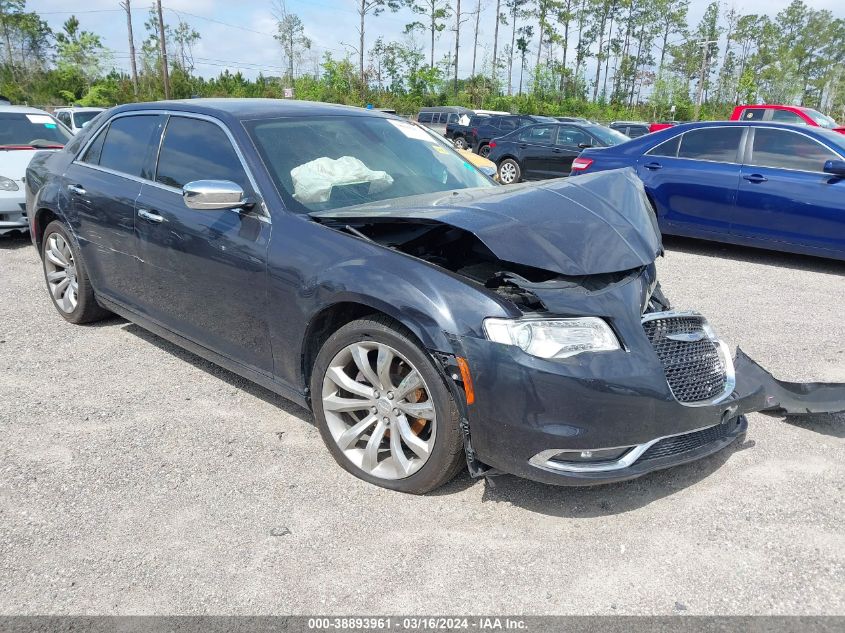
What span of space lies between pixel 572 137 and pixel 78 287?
449 inches

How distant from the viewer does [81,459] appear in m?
3.23

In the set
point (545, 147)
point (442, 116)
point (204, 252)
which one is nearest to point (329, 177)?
point (204, 252)

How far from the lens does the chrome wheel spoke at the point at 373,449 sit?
2932mm

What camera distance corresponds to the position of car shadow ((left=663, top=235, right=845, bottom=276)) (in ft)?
24.3

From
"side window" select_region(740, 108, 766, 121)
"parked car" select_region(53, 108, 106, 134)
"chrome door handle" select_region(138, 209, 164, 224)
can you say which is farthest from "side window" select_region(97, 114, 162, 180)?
"side window" select_region(740, 108, 766, 121)

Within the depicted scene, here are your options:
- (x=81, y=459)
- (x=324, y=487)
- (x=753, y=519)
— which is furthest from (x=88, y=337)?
(x=753, y=519)

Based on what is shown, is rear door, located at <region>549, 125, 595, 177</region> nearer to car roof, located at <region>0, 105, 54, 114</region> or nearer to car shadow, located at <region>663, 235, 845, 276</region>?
car shadow, located at <region>663, 235, 845, 276</region>

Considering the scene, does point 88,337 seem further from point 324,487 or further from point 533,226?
point 533,226

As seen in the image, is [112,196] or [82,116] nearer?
[112,196]

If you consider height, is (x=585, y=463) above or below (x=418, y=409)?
below

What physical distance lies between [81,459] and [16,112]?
27.0ft

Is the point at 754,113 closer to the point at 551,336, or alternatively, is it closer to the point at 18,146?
the point at 18,146

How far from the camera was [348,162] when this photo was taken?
3.67m

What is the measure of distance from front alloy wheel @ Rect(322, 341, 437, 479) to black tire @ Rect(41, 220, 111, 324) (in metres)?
2.65
